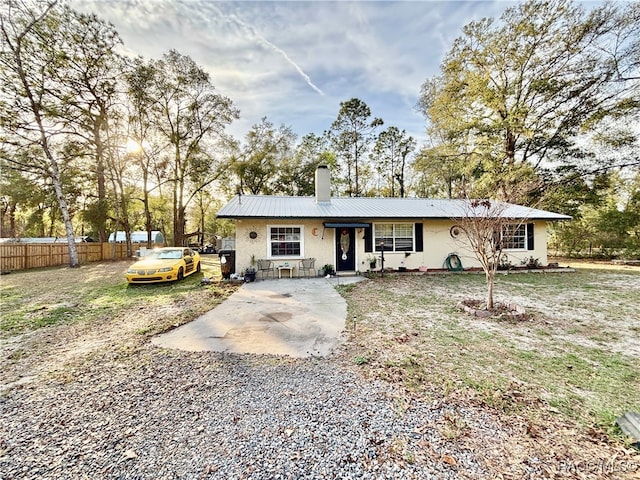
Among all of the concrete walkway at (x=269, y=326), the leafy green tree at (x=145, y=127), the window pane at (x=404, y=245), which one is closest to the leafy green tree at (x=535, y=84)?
the window pane at (x=404, y=245)

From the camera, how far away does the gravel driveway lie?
190 centimetres

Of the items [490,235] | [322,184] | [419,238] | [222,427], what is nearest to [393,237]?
[419,238]

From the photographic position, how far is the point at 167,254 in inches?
396

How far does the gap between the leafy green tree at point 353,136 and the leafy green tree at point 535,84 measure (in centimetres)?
617

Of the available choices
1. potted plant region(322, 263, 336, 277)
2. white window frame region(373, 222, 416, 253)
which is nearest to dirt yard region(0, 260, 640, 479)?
potted plant region(322, 263, 336, 277)

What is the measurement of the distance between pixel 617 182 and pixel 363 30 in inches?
727

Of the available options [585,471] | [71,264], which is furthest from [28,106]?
[585,471]

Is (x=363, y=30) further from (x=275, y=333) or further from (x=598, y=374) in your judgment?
(x=598, y=374)

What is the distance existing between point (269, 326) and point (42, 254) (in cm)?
1703

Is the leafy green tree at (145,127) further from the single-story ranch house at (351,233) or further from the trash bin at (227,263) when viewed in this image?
the trash bin at (227,263)

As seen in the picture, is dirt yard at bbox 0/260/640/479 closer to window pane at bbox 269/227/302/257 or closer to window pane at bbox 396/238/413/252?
window pane at bbox 269/227/302/257

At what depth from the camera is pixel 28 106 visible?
13.0 meters

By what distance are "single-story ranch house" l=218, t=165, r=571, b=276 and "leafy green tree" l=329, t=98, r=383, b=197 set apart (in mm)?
12851

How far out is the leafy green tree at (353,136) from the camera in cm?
2248
